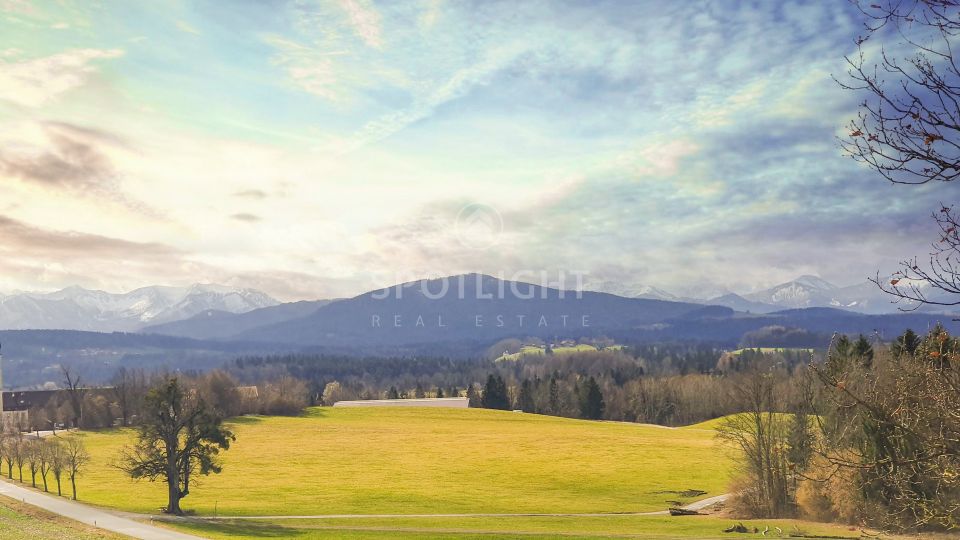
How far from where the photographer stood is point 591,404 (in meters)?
184

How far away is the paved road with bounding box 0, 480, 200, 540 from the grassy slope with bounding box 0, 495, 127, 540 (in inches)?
68.9

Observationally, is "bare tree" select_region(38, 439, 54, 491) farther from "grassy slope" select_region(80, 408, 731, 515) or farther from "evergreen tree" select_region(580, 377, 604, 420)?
"evergreen tree" select_region(580, 377, 604, 420)

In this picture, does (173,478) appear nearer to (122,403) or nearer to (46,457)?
(46,457)

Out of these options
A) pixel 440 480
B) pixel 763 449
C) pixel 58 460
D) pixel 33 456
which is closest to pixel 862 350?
pixel 763 449

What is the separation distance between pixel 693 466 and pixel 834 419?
3795 centimetres

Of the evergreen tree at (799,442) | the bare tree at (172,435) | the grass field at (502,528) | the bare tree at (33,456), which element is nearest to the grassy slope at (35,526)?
the grass field at (502,528)

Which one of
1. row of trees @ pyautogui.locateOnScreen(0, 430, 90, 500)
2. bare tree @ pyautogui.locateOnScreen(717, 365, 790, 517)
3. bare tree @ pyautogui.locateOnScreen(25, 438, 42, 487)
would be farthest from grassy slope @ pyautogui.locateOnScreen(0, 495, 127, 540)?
bare tree @ pyautogui.locateOnScreen(717, 365, 790, 517)

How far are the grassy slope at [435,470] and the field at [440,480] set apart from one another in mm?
198

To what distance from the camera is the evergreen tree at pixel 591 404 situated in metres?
183

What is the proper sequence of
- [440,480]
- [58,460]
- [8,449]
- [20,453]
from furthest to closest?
Result: 1. [8,449]
2. [440,480]
3. [20,453]
4. [58,460]

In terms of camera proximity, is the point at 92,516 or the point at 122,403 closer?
the point at 92,516

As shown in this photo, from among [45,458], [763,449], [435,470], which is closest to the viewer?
[763,449]

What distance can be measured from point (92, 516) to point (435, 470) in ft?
148

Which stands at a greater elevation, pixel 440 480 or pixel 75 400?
pixel 75 400
